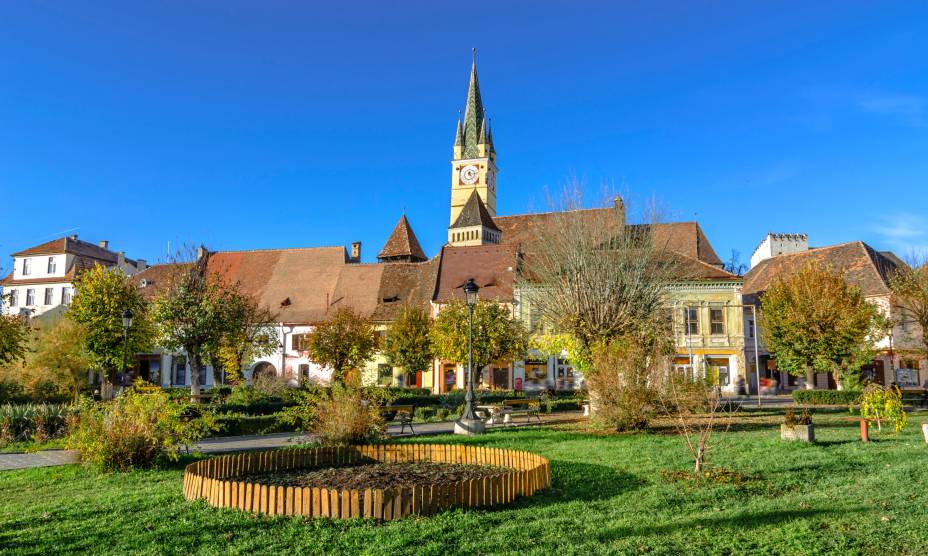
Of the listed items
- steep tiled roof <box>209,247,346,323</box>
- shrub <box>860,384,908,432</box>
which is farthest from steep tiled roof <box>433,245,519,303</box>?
shrub <box>860,384,908,432</box>

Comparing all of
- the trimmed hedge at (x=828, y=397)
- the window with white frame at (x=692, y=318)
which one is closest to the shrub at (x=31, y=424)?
the trimmed hedge at (x=828, y=397)

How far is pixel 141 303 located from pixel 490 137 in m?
81.3

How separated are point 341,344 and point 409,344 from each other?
637 cm

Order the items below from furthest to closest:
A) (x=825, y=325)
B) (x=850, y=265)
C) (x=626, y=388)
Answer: (x=850, y=265)
(x=825, y=325)
(x=626, y=388)

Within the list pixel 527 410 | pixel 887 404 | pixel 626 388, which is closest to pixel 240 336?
pixel 527 410

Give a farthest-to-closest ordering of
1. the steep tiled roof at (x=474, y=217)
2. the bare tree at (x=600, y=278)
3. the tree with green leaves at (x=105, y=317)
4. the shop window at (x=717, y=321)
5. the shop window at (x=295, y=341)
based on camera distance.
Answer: the steep tiled roof at (x=474, y=217) → the shop window at (x=295, y=341) → the shop window at (x=717, y=321) → the tree with green leaves at (x=105, y=317) → the bare tree at (x=600, y=278)

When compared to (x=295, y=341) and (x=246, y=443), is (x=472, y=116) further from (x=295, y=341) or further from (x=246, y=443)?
(x=246, y=443)

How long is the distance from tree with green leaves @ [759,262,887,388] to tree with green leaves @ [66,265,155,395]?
3105 centimetres

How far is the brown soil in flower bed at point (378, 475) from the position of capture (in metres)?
9.67

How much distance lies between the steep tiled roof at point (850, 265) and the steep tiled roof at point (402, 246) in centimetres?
2791

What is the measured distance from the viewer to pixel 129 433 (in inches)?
463

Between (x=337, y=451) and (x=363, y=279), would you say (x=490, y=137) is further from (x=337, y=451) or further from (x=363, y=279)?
(x=337, y=451)

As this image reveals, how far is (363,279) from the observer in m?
47.3

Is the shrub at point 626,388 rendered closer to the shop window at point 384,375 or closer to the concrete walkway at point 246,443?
the concrete walkway at point 246,443
